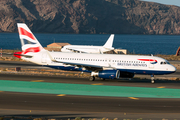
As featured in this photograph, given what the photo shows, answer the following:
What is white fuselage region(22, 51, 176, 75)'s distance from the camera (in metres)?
39.2

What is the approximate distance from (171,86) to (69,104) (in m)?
17.3

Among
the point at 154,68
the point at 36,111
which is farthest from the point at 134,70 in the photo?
the point at 36,111

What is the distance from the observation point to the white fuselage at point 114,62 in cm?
3916

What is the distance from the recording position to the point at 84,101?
26094 mm

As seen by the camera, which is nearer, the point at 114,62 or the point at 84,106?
the point at 84,106

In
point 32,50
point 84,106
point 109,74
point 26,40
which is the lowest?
point 84,106

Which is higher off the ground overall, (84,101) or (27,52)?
(27,52)

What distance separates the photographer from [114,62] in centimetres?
3988

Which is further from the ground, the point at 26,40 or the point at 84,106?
the point at 26,40

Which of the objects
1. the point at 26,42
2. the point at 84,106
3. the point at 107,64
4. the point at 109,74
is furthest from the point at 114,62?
the point at 84,106

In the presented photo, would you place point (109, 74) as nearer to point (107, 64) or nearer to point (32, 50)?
point (107, 64)

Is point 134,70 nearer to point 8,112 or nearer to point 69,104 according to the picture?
point 69,104

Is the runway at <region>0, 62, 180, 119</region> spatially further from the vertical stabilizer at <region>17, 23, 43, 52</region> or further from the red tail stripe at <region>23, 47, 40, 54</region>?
the vertical stabilizer at <region>17, 23, 43, 52</region>

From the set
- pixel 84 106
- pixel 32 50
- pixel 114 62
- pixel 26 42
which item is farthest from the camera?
pixel 26 42
